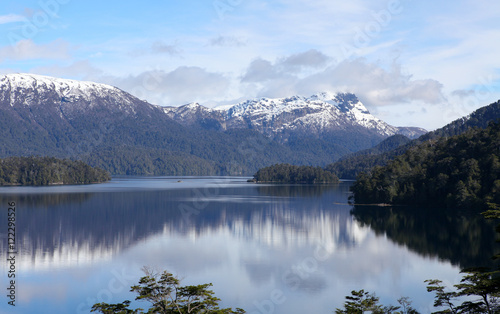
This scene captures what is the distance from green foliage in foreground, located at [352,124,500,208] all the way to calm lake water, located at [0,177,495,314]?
30.6 feet

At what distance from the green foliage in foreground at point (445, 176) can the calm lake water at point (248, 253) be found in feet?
30.6

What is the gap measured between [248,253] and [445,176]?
65279 mm

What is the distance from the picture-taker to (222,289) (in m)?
45.7

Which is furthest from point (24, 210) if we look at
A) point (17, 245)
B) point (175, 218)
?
point (17, 245)

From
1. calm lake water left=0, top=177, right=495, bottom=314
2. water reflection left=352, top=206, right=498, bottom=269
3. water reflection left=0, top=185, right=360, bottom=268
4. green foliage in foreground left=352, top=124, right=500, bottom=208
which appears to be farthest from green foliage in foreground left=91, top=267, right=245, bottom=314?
green foliage in foreground left=352, top=124, right=500, bottom=208

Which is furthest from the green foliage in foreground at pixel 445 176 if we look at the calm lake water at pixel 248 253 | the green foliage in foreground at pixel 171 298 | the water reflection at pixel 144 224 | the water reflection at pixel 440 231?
the green foliage in foreground at pixel 171 298

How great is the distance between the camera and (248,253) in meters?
63.0

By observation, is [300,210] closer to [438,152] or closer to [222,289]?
[438,152]

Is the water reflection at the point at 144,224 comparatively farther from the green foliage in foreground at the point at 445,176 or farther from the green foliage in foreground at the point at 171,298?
the green foliage in foreground at the point at 171,298

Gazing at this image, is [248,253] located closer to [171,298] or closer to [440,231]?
[440,231]

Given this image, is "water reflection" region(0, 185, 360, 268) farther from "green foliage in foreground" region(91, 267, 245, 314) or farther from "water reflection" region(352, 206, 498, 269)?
"green foliage in foreground" region(91, 267, 245, 314)

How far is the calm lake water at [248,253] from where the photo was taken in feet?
145

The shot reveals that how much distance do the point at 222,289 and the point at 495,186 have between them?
235ft

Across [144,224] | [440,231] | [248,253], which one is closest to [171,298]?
[248,253]
